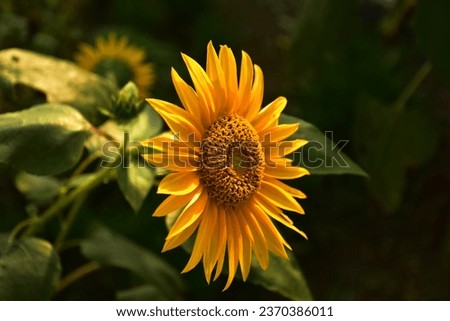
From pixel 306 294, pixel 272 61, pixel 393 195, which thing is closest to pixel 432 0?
pixel 393 195

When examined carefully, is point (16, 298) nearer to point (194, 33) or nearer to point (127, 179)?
point (127, 179)

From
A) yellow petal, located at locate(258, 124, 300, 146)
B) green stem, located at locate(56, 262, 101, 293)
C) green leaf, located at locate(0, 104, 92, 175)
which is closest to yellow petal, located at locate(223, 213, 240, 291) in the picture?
yellow petal, located at locate(258, 124, 300, 146)

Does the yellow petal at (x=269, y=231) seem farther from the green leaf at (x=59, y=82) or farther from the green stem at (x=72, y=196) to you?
the green leaf at (x=59, y=82)

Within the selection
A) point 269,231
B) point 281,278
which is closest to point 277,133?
point 269,231

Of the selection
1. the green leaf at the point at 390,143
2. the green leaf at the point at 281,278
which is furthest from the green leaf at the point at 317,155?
the green leaf at the point at 390,143

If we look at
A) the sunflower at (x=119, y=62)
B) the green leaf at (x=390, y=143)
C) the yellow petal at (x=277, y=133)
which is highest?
the sunflower at (x=119, y=62)

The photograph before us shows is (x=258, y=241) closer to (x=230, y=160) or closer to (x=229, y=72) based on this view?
(x=230, y=160)
